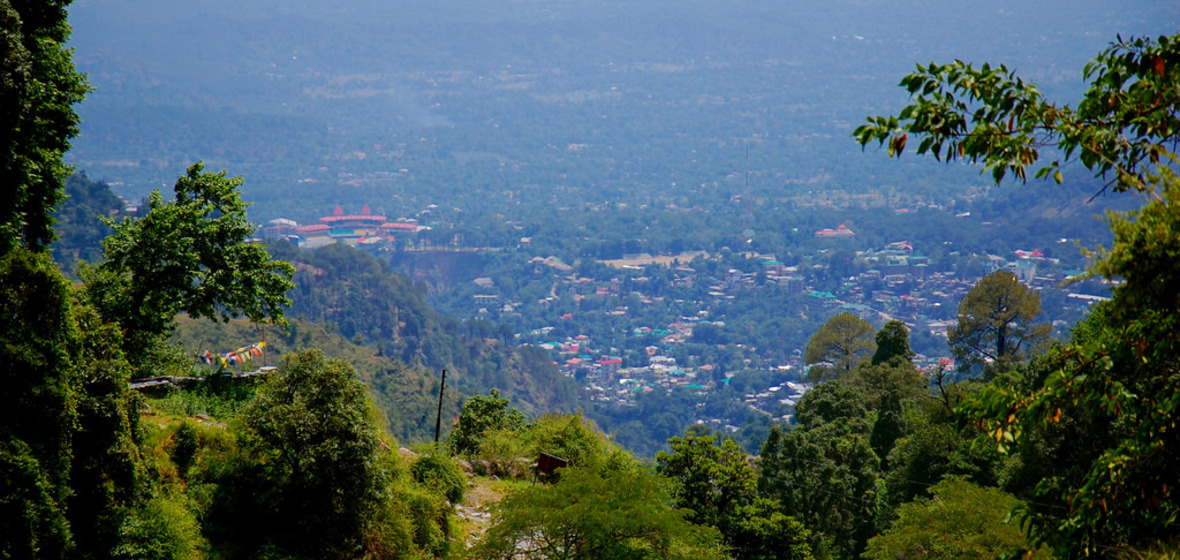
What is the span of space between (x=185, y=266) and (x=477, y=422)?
11.8 metres

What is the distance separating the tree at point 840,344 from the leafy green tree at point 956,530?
94.4 ft

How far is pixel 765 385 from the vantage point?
120250mm

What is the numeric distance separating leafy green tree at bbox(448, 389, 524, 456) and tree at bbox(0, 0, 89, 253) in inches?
506

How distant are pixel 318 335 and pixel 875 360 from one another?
151 ft

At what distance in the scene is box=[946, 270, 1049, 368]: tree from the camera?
4150 cm

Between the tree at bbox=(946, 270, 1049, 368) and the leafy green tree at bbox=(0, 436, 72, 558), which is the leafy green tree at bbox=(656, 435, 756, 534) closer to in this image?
the leafy green tree at bbox=(0, 436, 72, 558)

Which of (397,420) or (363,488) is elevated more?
(363,488)

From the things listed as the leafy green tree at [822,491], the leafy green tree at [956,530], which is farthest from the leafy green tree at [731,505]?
the leafy green tree at [822,491]

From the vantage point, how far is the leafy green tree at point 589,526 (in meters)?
11.6

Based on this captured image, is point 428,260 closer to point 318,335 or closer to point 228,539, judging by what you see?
point 318,335

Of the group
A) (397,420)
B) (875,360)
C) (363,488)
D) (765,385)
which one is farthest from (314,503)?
(765,385)

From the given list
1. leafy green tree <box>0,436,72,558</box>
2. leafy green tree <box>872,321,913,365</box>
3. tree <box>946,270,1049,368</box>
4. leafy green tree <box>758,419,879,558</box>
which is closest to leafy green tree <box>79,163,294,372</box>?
leafy green tree <box>0,436,72,558</box>

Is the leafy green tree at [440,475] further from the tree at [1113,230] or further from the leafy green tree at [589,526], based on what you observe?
the tree at [1113,230]

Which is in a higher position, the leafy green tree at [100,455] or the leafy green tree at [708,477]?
the leafy green tree at [100,455]
